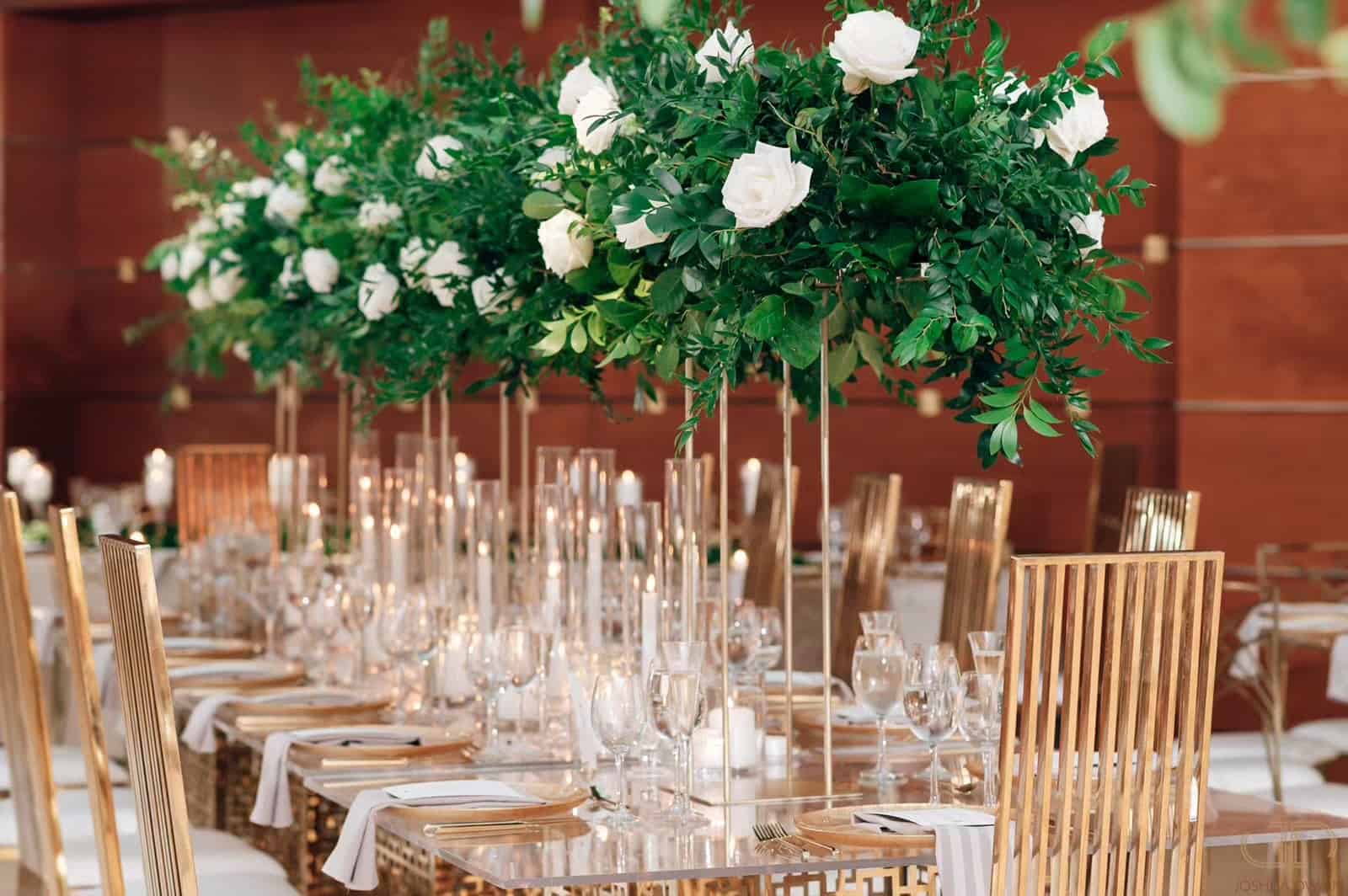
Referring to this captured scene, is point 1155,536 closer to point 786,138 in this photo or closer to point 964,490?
point 964,490

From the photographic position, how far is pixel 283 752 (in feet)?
9.90

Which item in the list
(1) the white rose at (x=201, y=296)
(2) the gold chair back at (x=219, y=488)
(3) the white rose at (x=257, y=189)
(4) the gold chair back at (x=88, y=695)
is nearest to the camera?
(4) the gold chair back at (x=88, y=695)

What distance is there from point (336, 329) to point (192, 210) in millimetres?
5092

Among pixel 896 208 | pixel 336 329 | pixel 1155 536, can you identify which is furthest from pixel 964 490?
pixel 896 208

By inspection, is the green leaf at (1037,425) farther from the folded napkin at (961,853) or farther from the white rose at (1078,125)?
the folded napkin at (961,853)

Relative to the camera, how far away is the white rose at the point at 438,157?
329 cm

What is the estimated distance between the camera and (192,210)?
29.5 ft

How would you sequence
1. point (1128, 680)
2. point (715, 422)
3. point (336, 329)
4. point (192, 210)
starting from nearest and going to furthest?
point (1128, 680)
point (336, 329)
point (715, 422)
point (192, 210)

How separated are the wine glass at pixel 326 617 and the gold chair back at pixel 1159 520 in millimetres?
1516

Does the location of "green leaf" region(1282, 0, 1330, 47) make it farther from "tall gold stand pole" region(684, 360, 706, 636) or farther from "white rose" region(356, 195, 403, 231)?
"white rose" region(356, 195, 403, 231)

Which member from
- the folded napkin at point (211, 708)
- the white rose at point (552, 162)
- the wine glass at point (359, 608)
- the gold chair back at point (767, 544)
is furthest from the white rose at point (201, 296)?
Result: the white rose at point (552, 162)

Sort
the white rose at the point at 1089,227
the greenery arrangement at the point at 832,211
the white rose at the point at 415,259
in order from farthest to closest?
the white rose at the point at 415,259, the white rose at the point at 1089,227, the greenery arrangement at the point at 832,211

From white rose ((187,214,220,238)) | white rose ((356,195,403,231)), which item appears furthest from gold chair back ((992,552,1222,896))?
white rose ((187,214,220,238))

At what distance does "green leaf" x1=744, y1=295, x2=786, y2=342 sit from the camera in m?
2.36
